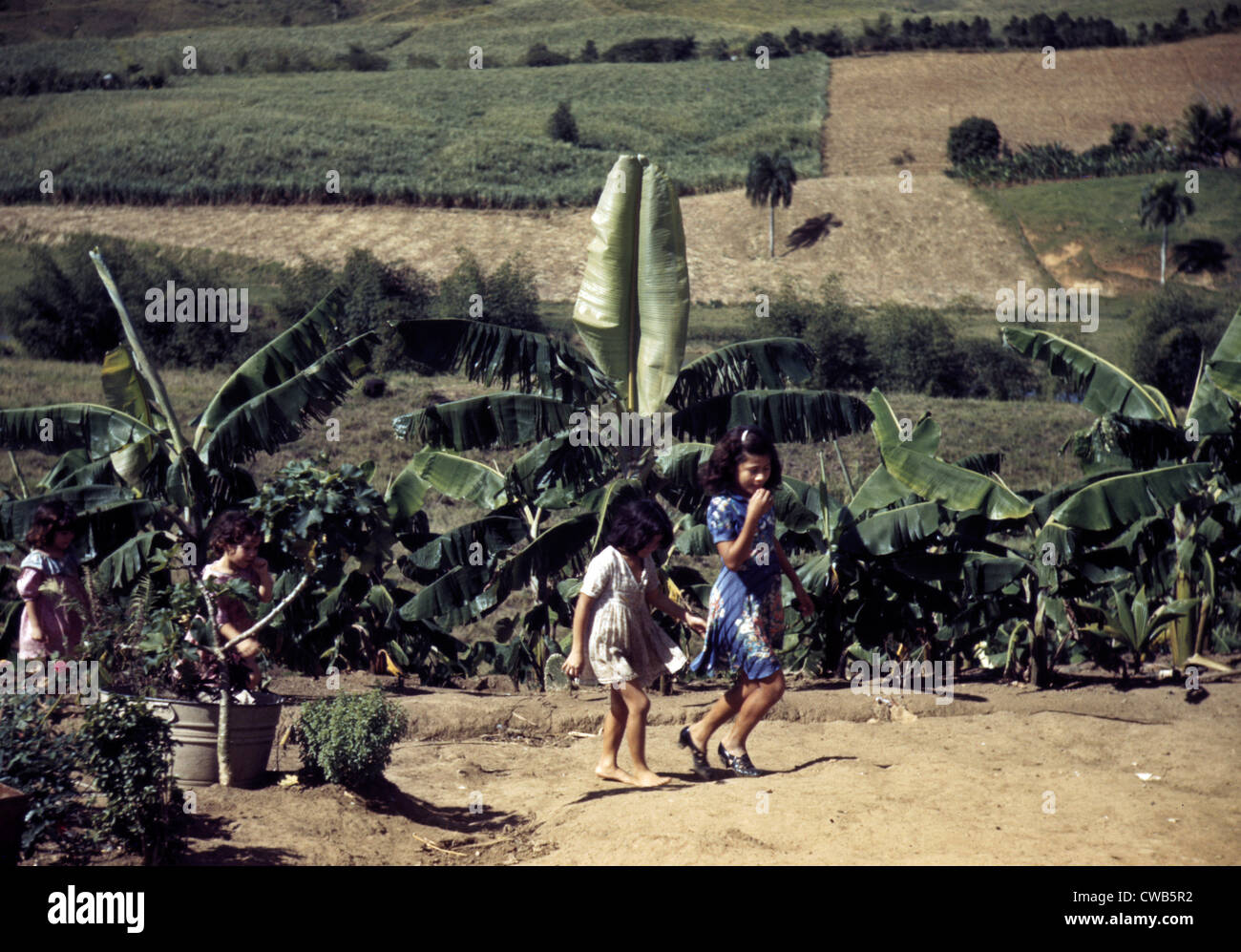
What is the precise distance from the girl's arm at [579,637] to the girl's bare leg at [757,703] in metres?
0.88

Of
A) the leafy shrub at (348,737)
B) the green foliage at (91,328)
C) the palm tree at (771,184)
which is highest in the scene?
the palm tree at (771,184)

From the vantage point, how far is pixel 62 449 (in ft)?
32.7

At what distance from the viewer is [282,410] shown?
9.21 meters

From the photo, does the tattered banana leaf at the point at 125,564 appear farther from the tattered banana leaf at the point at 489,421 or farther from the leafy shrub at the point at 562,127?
the leafy shrub at the point at 562,127

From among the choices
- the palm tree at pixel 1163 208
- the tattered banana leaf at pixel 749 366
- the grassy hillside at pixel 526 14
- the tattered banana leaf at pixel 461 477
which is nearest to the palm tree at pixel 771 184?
the palm tree at pixel 1163 208

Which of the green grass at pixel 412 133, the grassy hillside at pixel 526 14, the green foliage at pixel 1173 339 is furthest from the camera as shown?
the grassy hillside at pixel 526 14

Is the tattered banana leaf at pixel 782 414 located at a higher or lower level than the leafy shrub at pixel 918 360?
lower

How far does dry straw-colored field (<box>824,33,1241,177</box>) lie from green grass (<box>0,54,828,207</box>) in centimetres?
311

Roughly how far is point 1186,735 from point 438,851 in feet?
15.9

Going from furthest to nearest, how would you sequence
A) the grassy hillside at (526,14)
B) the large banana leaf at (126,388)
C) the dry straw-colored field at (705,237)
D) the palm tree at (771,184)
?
the grassy hillside at (526,14) → the palm tree at (771,184) → the dry straw-colored field at (705,237) → the large banana leaf at (126,388)

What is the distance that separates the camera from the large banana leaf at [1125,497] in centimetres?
900

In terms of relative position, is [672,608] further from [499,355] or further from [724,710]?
[499,355]

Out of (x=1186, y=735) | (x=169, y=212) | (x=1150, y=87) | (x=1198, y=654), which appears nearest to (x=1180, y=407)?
(x=1198, y=654)

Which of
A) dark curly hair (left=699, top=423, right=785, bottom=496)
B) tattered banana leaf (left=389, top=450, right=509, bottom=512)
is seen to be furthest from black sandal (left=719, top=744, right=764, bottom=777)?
tattered banana leaf (left=389, top=450, right=509, bottom=512)
